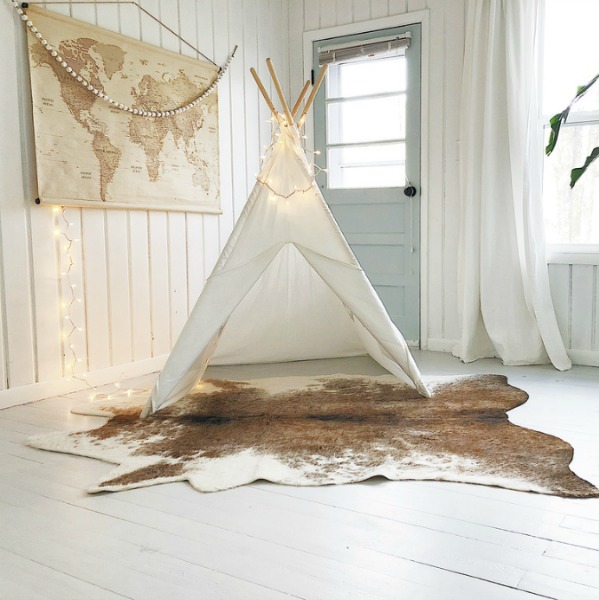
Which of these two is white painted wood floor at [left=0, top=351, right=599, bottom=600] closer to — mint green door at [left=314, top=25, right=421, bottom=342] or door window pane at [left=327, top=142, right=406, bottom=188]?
mint green door at [left=314, top=25, right=421, bottom=342]

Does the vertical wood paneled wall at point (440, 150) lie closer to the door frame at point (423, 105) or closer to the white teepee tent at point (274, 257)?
the door frame at point (423, 105)

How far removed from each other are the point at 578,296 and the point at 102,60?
283 cm

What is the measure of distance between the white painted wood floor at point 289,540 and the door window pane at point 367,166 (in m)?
2.46

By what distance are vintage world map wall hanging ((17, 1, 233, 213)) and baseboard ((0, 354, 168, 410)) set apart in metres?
0.85

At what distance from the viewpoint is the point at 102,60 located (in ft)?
10.8

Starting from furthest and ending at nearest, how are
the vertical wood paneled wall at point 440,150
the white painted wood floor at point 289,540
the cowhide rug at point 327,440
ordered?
1. the vertical wood paneled wall at point 440,150
2. the cowhide rug at point 327,440
3. the white painted wood floor at point 289,540

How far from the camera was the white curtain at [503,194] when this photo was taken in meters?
3.69

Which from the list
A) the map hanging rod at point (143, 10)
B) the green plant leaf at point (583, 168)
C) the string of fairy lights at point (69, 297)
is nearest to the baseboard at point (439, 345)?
the green plant leaf at point (583, 168)

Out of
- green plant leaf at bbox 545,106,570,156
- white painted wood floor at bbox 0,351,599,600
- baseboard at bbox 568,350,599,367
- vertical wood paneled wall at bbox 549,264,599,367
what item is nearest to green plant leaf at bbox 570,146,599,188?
green plant leaf at bbox 545,106,570,156

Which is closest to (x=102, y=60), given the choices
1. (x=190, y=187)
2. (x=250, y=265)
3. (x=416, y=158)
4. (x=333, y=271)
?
(x=190, y=187)

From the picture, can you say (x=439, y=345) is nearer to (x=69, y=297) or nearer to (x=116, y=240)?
(x=116, y=240)

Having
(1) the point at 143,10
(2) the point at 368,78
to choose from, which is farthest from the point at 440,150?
(1) the point at 143,10

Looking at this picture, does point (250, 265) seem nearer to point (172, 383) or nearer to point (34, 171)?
point (172, 383)

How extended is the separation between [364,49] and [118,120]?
1.75 metres
